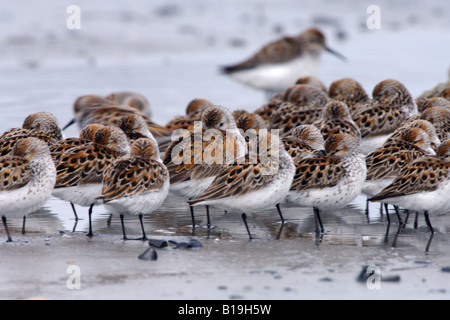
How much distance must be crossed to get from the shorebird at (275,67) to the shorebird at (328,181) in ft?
34.2

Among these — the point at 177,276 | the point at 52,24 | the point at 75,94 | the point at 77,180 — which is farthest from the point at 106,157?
the point at 52,24

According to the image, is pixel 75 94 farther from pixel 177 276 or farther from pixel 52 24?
pixel 177 276

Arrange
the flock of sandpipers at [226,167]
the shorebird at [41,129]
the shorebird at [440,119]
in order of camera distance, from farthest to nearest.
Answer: the shorebird at [440,119]
the shorebird at [41,129]
the flock of sandpipers at [226,167]

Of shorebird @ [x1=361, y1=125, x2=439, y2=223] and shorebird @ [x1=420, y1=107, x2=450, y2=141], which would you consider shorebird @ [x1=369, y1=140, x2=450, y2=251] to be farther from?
shorebird @ [x1=420, y1=107, x2=450, y2=141]

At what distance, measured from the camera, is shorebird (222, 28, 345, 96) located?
1900 cm

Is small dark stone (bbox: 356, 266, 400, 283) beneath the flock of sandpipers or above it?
beneath

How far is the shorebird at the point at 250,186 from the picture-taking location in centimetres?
808

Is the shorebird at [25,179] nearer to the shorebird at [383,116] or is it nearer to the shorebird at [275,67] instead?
the shorebird at [383,116]

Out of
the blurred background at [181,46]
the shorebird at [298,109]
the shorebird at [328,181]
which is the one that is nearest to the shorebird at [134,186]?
the shorebird at [328,181]

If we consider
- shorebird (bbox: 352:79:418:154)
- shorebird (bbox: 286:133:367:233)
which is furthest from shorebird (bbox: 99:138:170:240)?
shorebird (bbox: 352:79:418:154)

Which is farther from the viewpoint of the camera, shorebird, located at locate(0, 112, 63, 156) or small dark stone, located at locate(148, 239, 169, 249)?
shorebird, located at locate(0, 112, 63, 156)

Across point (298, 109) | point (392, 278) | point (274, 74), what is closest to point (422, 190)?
point (392, 278)

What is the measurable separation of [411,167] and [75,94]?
11.8 m

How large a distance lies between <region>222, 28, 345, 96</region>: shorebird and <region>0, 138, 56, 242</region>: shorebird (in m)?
11.3
